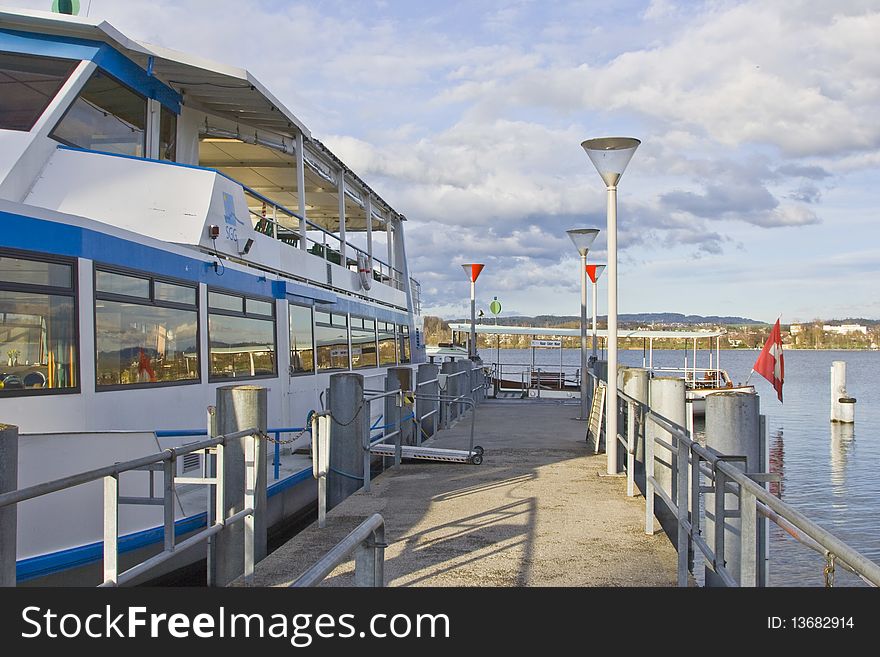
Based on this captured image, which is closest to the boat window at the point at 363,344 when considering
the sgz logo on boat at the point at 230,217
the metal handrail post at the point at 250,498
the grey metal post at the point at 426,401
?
the grey metal post at the point at 426,401

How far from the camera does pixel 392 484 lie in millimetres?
10273

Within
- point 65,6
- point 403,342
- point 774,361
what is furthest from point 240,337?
point 774,361

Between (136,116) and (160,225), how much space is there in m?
1.89

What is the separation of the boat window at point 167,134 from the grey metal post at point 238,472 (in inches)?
210

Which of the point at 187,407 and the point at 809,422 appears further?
the point at 809,422

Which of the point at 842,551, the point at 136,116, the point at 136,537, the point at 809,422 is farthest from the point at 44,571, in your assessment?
the point at 809,422

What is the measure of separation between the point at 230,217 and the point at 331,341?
4776 millimetres

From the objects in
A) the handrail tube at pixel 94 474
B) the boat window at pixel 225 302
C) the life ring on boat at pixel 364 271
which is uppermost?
the life ring on boat at pixel 364 271

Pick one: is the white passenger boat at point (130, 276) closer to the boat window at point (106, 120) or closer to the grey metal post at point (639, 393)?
the boat window at point (106, 120)

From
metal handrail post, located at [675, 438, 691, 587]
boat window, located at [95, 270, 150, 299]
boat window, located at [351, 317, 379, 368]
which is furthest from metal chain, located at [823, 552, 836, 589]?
boat window, located at [351, 317, 379, 368]

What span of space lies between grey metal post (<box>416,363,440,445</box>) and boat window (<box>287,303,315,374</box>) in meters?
1.73

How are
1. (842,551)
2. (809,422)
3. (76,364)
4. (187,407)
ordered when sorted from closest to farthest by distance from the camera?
(842,551) → (76,364) → (187,407) → (809,422)

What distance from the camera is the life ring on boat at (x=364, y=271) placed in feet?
57.1
